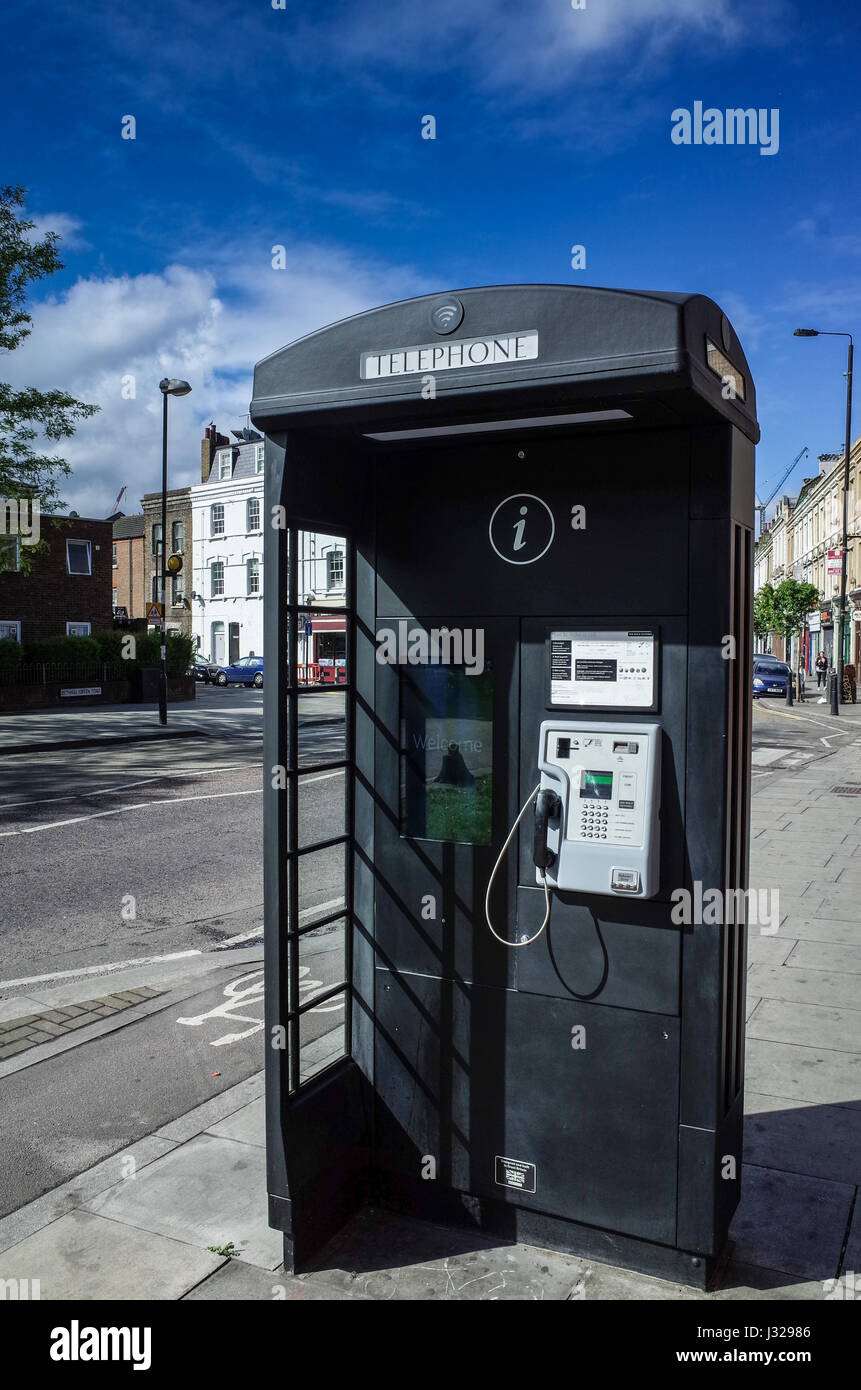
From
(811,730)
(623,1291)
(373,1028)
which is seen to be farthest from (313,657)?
(811,730)

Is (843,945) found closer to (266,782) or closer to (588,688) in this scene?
(588,688)

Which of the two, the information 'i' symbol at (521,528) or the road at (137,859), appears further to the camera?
the road at (137,859)

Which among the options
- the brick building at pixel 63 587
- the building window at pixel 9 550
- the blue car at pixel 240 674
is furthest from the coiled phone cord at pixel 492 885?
the blue car at pixel 240 674

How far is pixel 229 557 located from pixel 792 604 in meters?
28.3

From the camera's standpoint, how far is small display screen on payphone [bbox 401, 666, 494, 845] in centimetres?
362

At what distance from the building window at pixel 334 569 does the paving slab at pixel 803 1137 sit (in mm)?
2776

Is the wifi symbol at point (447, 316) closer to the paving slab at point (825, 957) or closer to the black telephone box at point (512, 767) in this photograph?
the black telephone box at point (512, 767)

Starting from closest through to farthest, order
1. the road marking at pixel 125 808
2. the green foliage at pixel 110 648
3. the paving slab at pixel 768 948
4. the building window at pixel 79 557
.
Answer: the paving slab at pixel 768 948 < the road marking at pixel 125 808 < the green foliage at pixel 110 648 < the building window at pixel 79 557

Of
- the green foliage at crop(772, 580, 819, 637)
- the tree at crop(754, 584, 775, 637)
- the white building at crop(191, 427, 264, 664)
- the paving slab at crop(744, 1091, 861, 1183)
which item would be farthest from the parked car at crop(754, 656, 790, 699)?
the paving slab at crop(744, 1091, 861, 1183)

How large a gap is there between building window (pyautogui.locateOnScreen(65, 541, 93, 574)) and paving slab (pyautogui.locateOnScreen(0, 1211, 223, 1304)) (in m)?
35.8

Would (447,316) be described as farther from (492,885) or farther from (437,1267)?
(437,1267)

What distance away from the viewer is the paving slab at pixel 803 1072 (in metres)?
4.75

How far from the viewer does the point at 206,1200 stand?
378 cm

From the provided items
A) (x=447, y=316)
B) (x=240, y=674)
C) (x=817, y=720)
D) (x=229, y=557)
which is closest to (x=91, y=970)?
(x=447, y=316)
